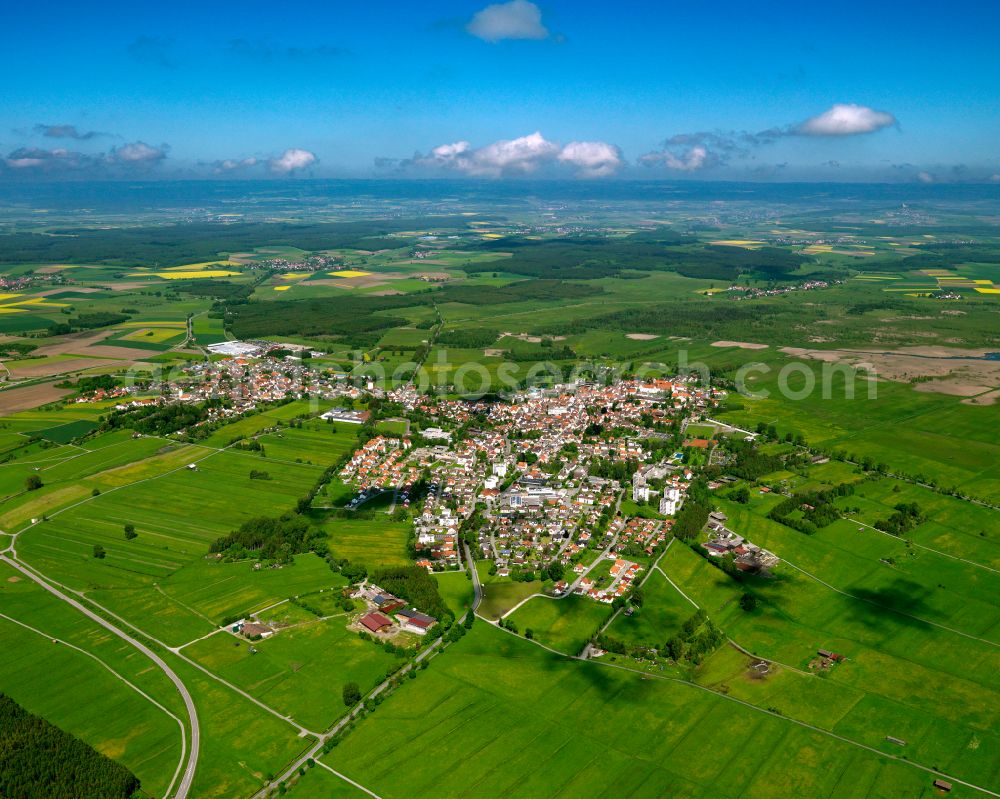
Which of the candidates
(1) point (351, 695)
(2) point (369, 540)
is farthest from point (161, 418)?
(1) point (351, 695)

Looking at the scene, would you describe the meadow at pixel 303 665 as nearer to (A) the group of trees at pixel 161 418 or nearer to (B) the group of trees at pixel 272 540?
(B) the group of trees at pixel 272 540

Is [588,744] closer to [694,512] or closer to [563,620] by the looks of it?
[563,620]

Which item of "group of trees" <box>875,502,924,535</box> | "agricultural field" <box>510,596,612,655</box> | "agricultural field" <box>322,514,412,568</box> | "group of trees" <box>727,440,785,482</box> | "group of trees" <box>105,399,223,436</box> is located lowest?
"agricultural field" <box>510,596,612,655</box>

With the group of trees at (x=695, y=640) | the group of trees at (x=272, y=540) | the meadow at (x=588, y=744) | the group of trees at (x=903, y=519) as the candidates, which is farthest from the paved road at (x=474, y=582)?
the group of trees at (x=903, y=519)

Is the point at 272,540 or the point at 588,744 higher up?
the point at 272,540

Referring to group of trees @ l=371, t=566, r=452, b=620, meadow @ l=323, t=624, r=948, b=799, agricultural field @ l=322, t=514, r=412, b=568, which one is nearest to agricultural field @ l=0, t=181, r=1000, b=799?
meadow @ l=323, t=624, r=948, b=799

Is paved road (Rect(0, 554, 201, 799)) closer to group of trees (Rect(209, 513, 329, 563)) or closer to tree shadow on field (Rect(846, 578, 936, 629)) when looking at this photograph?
group of trees (Rect(209, 513, 329, 563))

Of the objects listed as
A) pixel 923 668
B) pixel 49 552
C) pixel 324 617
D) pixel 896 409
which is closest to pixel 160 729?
pixel 324 617
